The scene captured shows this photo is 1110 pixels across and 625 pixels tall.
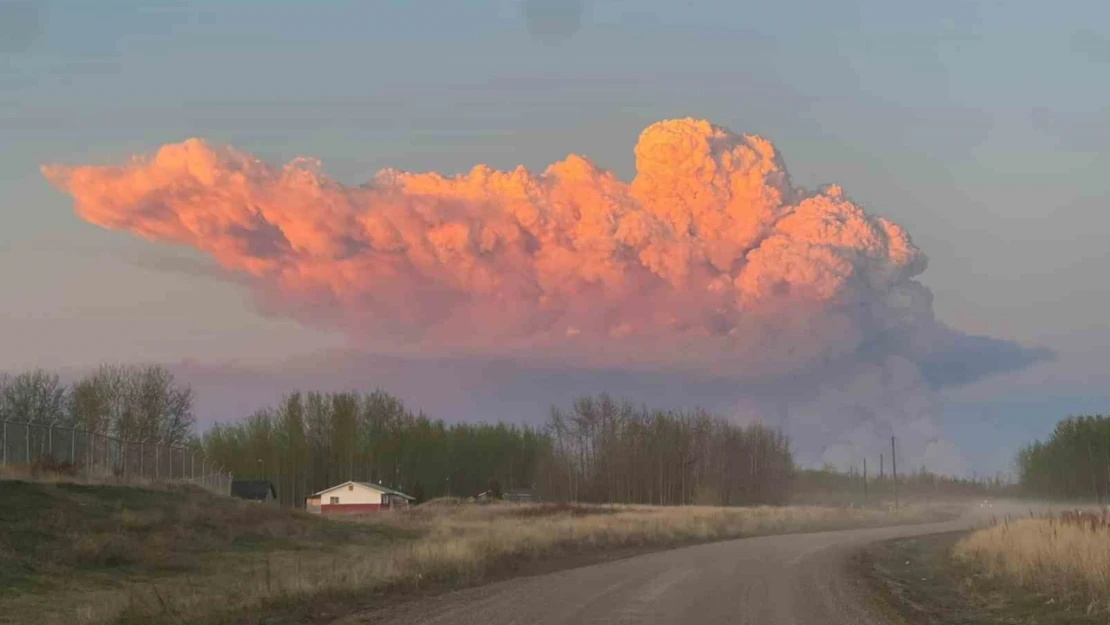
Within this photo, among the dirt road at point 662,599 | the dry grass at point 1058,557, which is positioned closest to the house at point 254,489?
the dirt road at point 662,599

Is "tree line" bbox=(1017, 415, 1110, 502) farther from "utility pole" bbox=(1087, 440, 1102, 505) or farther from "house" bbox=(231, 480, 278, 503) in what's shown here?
"house" bbox=(231, 480, 278, 503)

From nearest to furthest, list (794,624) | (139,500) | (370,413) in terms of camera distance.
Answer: (794,624) < (139,500) < (370,413)

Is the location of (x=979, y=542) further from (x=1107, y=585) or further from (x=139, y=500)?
(x=139, y=500)

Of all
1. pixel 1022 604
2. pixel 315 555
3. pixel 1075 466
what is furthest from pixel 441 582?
pixel 1075 466

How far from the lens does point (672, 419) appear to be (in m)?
145

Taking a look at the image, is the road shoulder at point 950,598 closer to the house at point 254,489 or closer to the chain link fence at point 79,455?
the chain link fence at point 79,455

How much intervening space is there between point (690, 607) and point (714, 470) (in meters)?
124

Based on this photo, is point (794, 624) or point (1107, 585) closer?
point (794, 624)

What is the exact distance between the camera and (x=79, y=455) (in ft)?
159

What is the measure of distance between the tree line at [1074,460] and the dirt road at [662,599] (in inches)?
3904

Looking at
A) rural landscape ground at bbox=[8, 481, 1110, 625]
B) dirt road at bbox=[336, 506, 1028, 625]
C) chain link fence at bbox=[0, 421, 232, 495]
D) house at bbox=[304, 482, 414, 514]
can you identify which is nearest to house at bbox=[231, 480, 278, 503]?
house at bbox=[304, 482, 414, 514]

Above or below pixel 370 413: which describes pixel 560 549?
below

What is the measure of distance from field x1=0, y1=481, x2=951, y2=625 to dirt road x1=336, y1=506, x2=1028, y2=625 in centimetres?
199

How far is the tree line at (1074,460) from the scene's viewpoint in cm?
11700
